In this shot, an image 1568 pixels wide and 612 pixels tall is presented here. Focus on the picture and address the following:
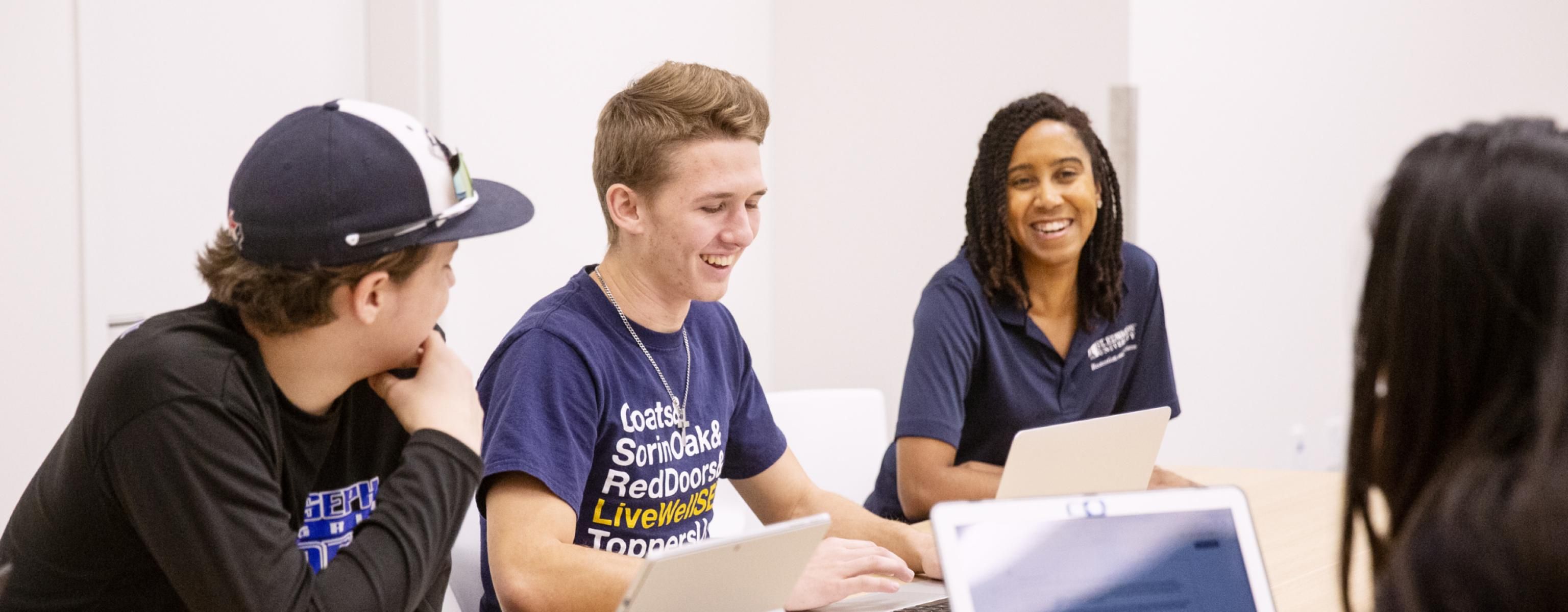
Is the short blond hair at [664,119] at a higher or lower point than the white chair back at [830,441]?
higher

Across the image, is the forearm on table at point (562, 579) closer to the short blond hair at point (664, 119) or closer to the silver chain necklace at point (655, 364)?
the silver chain necklace at point (655, 364)

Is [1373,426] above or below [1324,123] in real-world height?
below

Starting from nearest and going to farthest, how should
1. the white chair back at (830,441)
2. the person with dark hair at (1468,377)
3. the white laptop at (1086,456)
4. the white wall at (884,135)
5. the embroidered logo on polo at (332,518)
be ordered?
the person with dark hair at (1468,377), the embroidered logo on polo at (332,518), the white laptop at (1086,456), the white chair back at (830,441), the white wall at (884,135)

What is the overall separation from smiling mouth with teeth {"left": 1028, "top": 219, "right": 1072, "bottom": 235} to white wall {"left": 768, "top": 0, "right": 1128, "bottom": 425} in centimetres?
129

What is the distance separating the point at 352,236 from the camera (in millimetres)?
A: 1208

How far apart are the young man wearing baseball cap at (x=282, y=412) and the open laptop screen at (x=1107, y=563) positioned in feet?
1.70

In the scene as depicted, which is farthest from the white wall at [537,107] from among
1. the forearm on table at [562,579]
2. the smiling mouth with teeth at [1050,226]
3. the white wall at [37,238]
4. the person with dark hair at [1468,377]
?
the person with dark hair at [1468,377]

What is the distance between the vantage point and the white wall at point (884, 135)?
3617mm

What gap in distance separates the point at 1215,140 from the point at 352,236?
3443 millimetres

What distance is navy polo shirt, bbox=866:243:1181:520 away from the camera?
2.24 m

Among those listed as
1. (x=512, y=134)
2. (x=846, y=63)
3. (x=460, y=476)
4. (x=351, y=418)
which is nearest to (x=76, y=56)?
(x=512, y=134)

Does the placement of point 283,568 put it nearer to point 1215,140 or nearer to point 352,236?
point 352,236

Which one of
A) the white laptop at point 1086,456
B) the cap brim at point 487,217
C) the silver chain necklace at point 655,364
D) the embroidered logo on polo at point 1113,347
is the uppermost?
the cap brim at point 487,217

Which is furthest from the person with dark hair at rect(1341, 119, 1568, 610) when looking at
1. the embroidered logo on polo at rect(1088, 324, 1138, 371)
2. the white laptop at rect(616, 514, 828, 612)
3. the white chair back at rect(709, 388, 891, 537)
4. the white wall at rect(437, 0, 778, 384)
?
the white wall at rect(437, 0, 778, 384)
